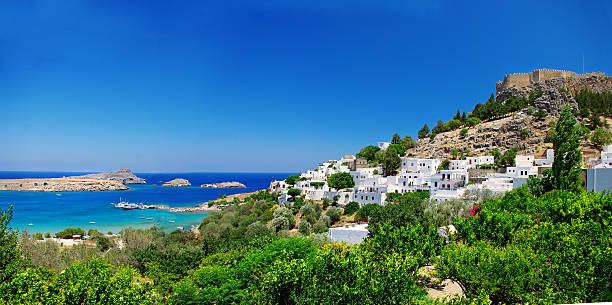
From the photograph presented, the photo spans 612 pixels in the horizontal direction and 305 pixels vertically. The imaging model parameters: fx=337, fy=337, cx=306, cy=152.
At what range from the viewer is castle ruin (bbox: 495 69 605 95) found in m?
74.0

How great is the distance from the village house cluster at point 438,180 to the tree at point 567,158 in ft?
39.2

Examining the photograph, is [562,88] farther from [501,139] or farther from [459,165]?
[459,165]

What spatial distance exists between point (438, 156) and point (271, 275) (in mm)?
57870

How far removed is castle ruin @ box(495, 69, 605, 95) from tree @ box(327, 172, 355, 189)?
53358 mm

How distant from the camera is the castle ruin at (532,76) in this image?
2913 inches

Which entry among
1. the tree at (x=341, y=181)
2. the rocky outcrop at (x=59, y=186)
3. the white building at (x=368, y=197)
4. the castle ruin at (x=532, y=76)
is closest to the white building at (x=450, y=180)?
the white building at (x=368, y=197)

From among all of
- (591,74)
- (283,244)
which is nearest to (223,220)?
(283,244)

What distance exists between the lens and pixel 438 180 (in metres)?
43.5

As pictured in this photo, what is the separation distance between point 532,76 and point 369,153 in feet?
138

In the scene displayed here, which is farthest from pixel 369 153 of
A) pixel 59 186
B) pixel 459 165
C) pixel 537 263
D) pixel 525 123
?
pixel 59 186

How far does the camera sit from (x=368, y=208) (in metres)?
38.8

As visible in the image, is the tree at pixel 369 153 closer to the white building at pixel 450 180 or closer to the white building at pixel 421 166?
the white building at pixel 421 166

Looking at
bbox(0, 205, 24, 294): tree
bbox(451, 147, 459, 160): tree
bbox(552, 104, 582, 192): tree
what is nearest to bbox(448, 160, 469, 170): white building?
bbox(451, 147, 459, 160): tree

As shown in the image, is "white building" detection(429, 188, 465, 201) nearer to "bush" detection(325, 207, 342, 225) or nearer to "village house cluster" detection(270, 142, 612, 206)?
"village house cluster" detection(270, 142, 612, 206)
